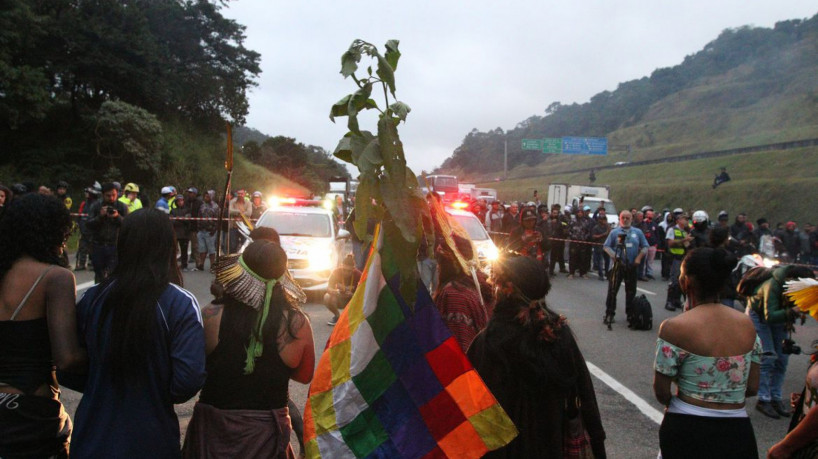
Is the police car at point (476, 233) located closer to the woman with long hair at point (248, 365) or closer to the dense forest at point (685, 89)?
the woman with long hair at point (248, 365)

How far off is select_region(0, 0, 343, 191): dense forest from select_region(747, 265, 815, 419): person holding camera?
91.8 ft

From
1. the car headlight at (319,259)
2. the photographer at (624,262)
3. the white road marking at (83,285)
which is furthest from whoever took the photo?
the car headlight at (319,259)

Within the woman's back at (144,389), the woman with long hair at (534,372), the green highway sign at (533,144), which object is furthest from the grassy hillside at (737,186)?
the woman's back at (144,389)

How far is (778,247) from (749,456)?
1828 cm

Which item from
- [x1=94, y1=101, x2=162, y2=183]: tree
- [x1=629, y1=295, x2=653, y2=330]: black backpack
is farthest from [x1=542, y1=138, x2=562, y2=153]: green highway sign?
[x1=629, y1=295, x2=653, y2=330]: black backpack

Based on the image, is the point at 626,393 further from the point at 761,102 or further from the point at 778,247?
the point at 761,102

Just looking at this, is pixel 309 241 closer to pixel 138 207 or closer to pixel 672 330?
pixel 138 207

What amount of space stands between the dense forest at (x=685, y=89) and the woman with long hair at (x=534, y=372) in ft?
260

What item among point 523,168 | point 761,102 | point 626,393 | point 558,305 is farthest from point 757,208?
point 523,168

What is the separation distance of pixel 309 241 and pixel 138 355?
9.76 metres

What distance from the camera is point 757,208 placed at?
34469mm

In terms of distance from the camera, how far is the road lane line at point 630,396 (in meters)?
5.78

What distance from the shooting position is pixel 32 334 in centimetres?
259

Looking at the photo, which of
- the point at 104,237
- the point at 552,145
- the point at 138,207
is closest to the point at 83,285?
the point at 138,207
